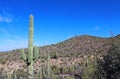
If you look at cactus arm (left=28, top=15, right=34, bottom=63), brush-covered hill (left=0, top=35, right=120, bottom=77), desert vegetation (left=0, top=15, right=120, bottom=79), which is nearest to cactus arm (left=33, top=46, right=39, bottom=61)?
desert vegetation (left=0, top=15, right=120, bottom=79)

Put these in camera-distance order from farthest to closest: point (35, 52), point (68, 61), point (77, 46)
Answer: point (77, 46)
point (68, 61)
point (35, 52)

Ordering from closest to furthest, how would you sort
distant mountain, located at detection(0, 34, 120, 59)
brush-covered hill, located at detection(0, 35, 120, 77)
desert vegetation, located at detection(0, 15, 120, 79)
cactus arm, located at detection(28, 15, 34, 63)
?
cactus arm, located at detection(28, 15, 34, 63) < desert vegetation, located at detection(0, 15, 120, 79) < brush-covered hill, located at detection(0, 35, 120, 77) < distant mountain, located at detection(0, 34, 120, 59)

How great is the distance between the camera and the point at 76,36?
94.1 metres

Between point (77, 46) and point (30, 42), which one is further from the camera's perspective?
point (77, 46)

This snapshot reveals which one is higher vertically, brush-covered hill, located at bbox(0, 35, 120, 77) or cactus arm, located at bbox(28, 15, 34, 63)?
brush-covered hill, located at bbox(0, 35, 120, 77)

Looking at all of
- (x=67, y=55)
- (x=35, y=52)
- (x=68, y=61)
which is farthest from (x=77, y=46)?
(x=35, y=52)

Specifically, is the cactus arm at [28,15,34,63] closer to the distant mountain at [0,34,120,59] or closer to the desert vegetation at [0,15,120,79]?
the desert vegetation at [0,15,120,79]

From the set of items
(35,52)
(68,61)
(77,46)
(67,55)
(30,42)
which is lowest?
(35,52)

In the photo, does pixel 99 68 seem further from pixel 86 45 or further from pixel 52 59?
pixel 86 45

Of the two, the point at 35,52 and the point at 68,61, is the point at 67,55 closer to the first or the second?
the point at 68,61

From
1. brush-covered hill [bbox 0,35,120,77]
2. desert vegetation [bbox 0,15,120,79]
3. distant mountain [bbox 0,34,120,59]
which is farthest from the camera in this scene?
distant mountain [bbox 0,34,120,59]

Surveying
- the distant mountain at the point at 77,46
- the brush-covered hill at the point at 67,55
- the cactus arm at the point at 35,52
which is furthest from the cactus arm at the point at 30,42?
the distant mountain at the point at 77,46

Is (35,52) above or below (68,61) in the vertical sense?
below

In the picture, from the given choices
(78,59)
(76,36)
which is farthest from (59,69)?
(76,36)
